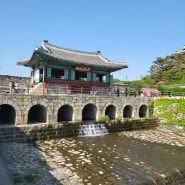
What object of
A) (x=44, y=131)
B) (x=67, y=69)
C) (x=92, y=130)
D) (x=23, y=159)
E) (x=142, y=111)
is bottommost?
(x=23, y=159)

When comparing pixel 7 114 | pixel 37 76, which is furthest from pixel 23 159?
pixel 37 76

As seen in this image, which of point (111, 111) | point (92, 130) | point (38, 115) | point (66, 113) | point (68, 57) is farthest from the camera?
point (68, 57)

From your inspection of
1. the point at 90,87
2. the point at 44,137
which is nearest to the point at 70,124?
the point at 44,137

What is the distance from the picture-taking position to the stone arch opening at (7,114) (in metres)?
18.4

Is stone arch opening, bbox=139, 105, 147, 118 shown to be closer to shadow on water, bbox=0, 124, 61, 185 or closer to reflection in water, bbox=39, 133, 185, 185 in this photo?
reflection in water, bbox=39, 133, 185, 185

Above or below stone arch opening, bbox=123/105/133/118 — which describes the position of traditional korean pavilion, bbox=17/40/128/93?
above

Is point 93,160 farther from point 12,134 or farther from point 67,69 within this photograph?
point 67,69

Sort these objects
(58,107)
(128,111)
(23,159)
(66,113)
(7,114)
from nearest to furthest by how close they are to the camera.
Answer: (23,159)
(58,107)
(7,114)
(66,113)
(128,111)

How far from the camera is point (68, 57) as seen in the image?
2712cm

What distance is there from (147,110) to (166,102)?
3.34m

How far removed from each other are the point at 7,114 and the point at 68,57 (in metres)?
11.6

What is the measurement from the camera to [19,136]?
15.5m

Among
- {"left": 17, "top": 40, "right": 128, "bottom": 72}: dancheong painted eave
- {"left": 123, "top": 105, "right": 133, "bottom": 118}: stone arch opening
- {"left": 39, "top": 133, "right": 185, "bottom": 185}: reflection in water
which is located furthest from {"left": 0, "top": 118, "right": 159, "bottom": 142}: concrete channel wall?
{"left": 17, "top": 40, "right": 128, "bottom": 72}: dancheong painted eave

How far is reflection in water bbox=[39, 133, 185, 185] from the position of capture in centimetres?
955
